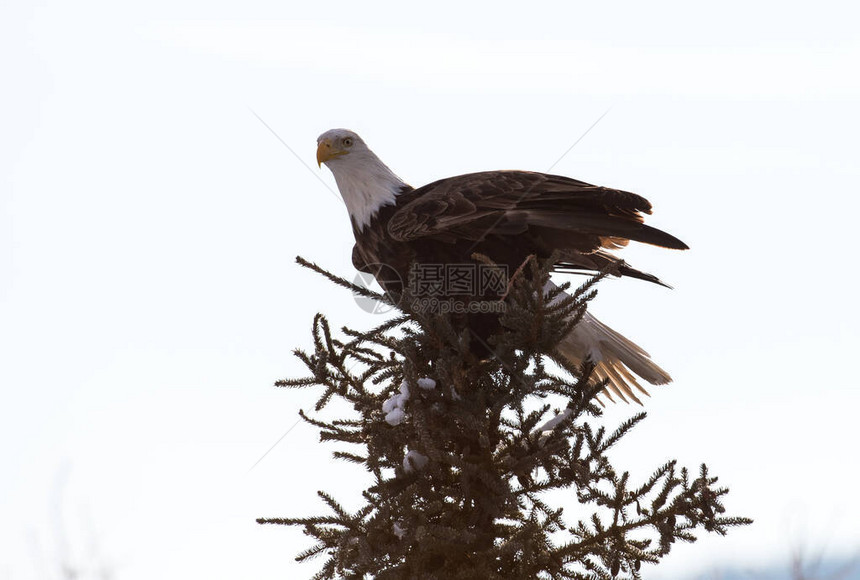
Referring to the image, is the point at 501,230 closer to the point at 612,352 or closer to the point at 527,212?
the point at 527,212

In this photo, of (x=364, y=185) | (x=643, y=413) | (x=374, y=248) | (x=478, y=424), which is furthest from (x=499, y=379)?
(x=364, y=185)

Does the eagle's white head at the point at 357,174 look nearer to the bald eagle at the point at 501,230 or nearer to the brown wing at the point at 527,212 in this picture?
the bald eagle at the point at 501,230

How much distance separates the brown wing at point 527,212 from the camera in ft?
14.3

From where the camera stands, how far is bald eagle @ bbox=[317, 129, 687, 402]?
439cm

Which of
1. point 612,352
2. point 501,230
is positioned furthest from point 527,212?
point 612,352

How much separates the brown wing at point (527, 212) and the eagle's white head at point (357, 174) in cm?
45

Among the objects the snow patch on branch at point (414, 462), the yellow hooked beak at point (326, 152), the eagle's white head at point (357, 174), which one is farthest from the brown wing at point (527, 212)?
the snow patch on branch at point (414, 462)

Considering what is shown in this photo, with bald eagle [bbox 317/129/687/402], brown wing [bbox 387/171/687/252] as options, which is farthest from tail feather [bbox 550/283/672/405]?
brown wing [bbox 387/171/687/252]

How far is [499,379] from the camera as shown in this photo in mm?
3984

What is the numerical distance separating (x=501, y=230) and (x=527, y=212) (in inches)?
6.2

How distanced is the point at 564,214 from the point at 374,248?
1.20 meters

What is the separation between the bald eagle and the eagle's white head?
1 cm

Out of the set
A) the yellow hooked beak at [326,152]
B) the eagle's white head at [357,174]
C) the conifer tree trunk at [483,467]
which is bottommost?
the conifer tree trunk at [483,467]

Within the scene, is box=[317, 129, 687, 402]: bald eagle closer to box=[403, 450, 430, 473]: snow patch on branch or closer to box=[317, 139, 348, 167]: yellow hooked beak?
box=[317, 139, 348, 167]: yellow hooked beak
